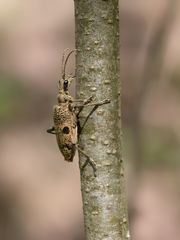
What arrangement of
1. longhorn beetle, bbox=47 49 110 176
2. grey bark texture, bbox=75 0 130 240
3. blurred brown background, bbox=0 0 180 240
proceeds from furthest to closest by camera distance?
blurred brown background, bbox=0 0 180 240, longhorn beetle, bbox=47 49 110 176, grey bark texture, bbox=75 0 130 240

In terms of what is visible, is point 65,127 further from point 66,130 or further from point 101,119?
point 101,119

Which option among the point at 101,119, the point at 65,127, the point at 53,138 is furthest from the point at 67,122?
the point at 53,138

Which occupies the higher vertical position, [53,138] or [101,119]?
[53,138]

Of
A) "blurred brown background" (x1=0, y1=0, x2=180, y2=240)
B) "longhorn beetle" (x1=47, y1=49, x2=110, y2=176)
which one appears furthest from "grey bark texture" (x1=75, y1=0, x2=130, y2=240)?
"blurred brown background" (x1=0, y1=0, x2=180, y2=240)

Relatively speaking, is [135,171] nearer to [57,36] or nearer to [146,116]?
[146,116]

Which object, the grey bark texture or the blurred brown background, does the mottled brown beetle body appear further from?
the blurred brown background

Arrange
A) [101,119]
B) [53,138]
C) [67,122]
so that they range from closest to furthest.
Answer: [101,119]
[67,122]
[53,138]

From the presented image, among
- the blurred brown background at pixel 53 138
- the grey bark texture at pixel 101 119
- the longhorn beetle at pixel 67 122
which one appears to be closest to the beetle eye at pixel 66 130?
the longhorn beetle at pixel 67 122
